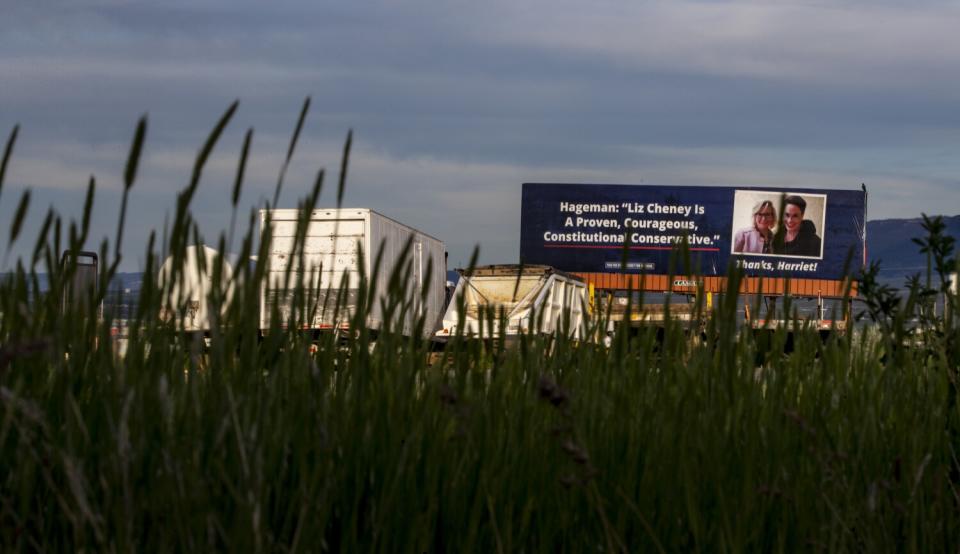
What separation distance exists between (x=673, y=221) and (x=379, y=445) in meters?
41.3

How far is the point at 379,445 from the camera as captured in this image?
2375 mm

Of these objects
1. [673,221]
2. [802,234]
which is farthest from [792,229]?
[673,221]

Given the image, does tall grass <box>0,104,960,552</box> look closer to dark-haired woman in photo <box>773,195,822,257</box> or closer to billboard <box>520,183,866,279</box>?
billboard <box>520,183,866,279</box>

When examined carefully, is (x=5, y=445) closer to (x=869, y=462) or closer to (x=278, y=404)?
(x=278, y=404)

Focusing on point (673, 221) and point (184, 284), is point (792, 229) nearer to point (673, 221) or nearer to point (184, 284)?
point (673, 221)

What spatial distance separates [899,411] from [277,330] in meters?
2.11

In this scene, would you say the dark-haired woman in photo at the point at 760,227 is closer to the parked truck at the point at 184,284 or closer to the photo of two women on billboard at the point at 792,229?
the photo of two women on billboard at the point at 792,229

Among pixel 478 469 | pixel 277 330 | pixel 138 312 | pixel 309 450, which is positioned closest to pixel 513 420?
pixel 478 469

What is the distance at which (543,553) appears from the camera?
2346 mm

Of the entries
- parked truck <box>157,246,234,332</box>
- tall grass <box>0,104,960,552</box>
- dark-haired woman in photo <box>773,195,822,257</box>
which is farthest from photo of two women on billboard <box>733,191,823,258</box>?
parked truck <box>157,246,234,332</box>

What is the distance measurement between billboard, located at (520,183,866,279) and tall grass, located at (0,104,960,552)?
40261mm

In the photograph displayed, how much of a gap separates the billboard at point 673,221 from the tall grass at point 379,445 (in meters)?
40.3

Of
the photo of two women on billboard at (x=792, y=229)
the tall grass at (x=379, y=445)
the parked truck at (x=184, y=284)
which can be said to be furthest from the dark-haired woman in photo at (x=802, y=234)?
the parked truck at (x=184, y=284)

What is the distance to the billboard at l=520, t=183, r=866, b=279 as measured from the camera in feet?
141
